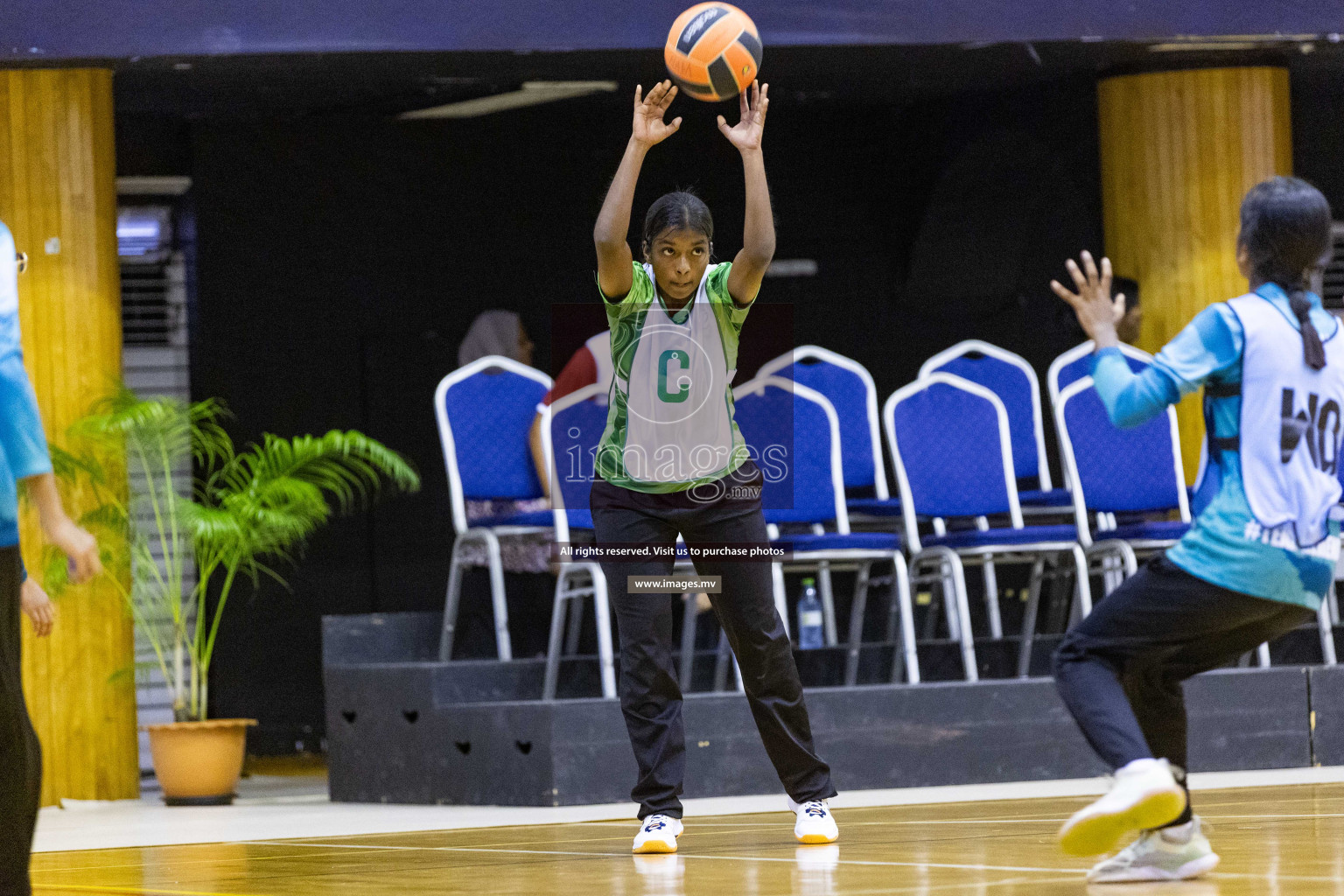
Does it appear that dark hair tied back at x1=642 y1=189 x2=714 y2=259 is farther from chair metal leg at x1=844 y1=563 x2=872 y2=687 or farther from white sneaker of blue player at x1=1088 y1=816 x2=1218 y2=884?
chair metal leg at x1=844 y1=563 x2=872 y2=687

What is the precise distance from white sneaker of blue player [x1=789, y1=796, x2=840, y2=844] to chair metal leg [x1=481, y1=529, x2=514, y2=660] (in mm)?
2379

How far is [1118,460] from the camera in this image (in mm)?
6660

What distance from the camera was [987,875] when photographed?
3254mm

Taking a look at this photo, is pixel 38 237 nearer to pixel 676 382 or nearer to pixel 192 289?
pixel 192 289

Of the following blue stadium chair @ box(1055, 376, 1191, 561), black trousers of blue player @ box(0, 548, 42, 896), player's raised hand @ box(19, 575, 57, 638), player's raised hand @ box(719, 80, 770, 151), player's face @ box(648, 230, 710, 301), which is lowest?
black trousers of blue player @ box(0, 548, 42, 896)

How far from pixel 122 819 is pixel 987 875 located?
3.76 meters

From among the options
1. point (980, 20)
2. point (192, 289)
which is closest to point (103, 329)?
point (192, 289)

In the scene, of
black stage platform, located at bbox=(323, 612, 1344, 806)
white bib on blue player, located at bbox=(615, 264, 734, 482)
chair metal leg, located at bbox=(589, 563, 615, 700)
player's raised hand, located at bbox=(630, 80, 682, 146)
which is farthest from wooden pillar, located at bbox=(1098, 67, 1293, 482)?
player's raised hand, located at bbox=(630, 80, 682, 146)

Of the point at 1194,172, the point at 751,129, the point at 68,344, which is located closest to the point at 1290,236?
the point at 751,129

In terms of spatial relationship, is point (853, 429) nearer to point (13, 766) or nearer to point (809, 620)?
point (809, 620)

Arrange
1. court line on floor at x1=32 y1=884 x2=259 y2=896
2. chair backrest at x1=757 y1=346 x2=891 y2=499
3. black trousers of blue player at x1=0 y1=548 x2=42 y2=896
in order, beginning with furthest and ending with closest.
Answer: chair backrest at x1=757 y1=346 x2=891 y2=499 → court line on floor at x1=32 y1=884 x2=259 y2=896 → black trousers of blue player at x1=0 y1=548 x2=42 y2=896

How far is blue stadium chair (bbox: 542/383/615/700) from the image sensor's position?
603cm

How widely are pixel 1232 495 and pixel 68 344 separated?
5057mm

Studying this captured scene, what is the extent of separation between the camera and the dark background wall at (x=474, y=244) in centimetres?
987
